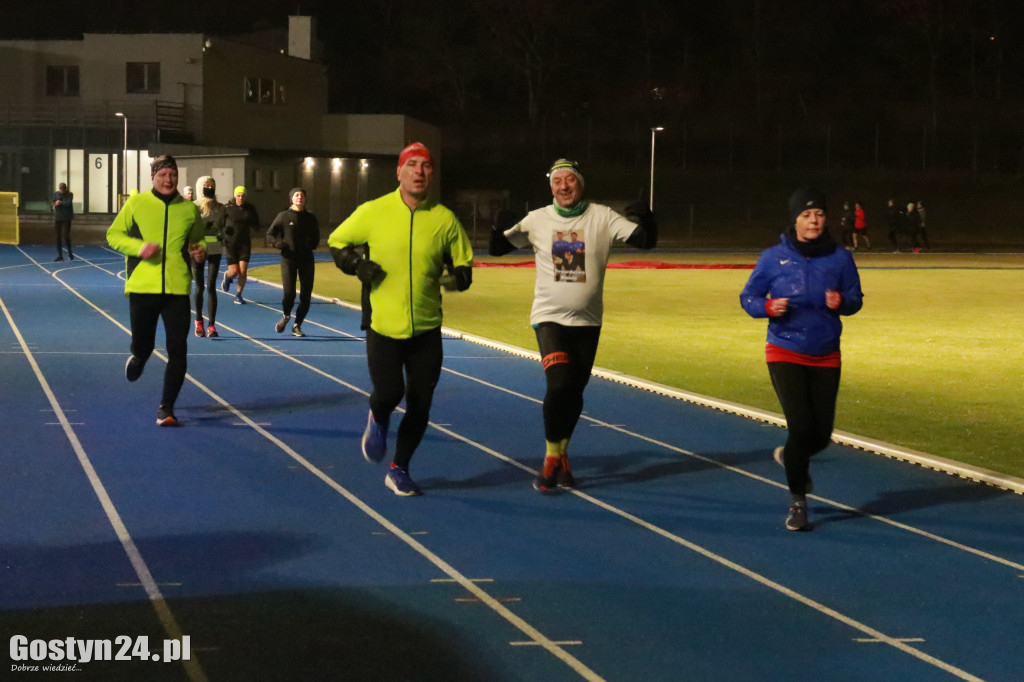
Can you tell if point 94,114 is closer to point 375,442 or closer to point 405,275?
point 375,442

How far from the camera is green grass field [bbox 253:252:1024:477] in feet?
39.5

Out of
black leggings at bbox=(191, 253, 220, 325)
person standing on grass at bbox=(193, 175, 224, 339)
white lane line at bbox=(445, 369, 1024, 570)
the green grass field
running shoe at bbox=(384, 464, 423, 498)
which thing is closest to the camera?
Result: white lane line at bbox=(445, 369, 1024, 570)

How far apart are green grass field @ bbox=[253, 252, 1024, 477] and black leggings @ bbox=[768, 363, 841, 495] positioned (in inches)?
95.8

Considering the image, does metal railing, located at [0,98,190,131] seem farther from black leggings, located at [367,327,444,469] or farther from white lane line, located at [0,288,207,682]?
black leggings, located at [367,327,444,469]

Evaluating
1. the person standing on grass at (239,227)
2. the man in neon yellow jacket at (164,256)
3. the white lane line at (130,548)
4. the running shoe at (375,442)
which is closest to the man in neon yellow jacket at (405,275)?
the running shoe at (375,442)

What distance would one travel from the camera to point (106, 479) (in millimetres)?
9000

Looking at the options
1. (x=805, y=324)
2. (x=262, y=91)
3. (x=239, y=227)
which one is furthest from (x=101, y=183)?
(x=805, y=324)

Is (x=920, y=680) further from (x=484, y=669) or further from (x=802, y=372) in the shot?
(x=802, y=372)

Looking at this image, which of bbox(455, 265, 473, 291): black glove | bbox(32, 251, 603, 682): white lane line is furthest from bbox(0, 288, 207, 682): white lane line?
bbox(455, 265, 473, 291): black glove

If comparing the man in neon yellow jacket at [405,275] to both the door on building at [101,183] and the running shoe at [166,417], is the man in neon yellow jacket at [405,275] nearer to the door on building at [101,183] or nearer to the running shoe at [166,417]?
the running shoe at [166,417]

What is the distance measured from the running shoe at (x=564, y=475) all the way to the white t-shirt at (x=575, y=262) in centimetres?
87

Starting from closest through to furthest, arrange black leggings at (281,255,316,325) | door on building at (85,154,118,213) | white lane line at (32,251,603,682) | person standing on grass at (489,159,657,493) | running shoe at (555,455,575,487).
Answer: white lane line at (32,251,603,682), person standing on grass at (489,159,657,493), running shoe at (555,455,575,487), black leggings at (281,255,316,325), door on building at (85,154,118,213)

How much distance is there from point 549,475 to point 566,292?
1132 mm

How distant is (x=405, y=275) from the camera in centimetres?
864
